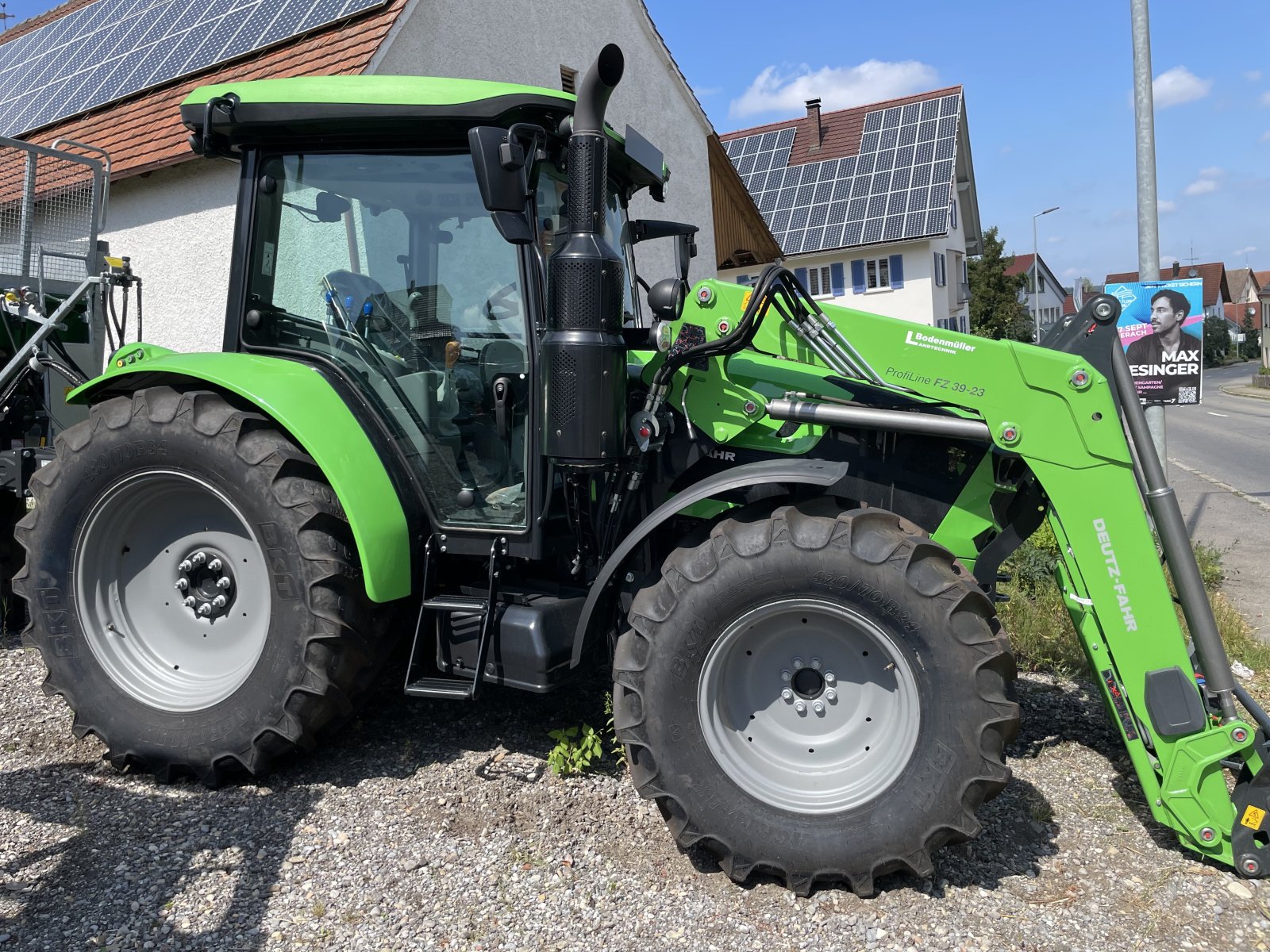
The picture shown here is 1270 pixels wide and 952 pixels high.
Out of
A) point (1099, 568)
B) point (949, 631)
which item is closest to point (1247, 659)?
point (1099, 568)

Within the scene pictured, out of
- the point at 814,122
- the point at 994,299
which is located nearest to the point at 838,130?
the point at 814,122

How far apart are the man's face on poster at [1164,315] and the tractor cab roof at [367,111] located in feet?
13.4

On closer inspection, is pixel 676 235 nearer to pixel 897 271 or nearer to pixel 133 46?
pixel 133 46

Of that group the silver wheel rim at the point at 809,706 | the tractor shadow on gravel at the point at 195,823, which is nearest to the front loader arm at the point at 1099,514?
the silver wheel rim at the point at 809,706

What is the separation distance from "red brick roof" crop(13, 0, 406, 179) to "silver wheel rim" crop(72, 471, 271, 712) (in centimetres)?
593

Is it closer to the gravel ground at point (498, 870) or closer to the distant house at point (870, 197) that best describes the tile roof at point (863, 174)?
the distant house at point (870, 197)

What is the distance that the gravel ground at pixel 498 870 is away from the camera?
2828mm

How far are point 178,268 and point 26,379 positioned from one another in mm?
4881

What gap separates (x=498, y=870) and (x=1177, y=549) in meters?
2.31

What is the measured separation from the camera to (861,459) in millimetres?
3496

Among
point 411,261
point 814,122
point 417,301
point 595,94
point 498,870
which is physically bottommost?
point 498,870

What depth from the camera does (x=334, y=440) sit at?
3545 mm

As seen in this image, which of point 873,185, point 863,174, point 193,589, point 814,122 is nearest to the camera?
point 193,589

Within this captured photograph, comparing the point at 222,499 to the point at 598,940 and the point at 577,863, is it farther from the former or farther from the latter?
the point at 598,940
